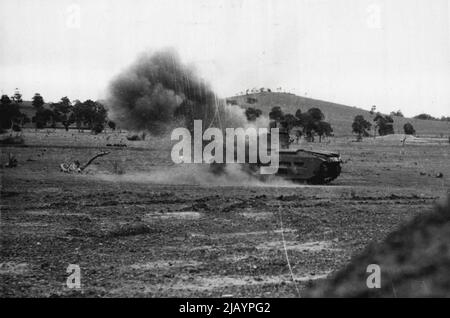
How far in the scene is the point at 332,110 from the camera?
11269 cm

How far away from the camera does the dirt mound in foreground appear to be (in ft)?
3.91

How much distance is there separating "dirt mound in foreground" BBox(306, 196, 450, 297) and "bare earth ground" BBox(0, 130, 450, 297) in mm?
1149

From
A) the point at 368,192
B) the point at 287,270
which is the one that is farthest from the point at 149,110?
the point at 287,270

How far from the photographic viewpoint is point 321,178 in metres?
23.5

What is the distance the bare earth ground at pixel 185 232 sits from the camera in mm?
7629

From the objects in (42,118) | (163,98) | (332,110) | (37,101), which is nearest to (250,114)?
(163,98)

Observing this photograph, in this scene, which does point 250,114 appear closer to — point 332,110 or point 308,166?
point 308,166

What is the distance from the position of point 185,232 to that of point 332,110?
105 m

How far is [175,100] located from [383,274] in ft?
96.5

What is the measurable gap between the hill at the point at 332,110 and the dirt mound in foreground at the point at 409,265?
298ft

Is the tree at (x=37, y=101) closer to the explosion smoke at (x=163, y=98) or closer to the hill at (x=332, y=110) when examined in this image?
the hill at (x=332, y=110)

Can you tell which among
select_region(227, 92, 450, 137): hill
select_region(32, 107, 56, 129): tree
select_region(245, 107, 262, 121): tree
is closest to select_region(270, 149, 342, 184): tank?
select_region(245, 107, 262, 121): tree

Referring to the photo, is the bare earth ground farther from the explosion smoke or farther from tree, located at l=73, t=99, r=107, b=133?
tree, located at l=73, t=99, r=107, b=133

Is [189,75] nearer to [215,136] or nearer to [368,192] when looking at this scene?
[215,136]
